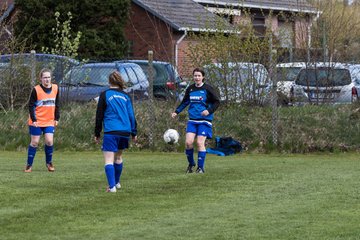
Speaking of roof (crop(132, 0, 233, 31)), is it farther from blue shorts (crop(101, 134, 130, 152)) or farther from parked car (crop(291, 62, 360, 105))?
blue shorts (crop(101, 134, 130, 152))

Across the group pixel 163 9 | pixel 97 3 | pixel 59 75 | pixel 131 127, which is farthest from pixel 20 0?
pixel 131 127

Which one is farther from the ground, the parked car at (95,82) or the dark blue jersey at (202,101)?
the parked car at (95,82)

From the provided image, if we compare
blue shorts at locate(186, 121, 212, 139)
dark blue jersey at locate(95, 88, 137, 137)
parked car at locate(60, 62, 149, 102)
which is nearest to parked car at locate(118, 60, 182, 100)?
parked car at locate(60, 62, 149, 102)

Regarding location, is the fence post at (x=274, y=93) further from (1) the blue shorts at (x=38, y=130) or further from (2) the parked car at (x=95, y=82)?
(1) the blue shorts at (x=38, y=130)

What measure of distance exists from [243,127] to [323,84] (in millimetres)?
2570

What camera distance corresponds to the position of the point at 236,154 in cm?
2092

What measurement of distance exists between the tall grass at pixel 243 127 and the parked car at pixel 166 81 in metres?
0.32

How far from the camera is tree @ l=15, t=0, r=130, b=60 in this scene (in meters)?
32.7

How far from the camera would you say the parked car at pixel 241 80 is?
22.5 meters

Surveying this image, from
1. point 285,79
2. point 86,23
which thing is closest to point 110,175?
point 285,79

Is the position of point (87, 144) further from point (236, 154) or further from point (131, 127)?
point (131, 127)

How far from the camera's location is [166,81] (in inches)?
905

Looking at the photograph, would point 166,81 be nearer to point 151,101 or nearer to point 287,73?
point 151,101

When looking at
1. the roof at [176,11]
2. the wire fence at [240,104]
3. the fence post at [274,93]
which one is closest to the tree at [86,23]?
the roof at [176,11]
